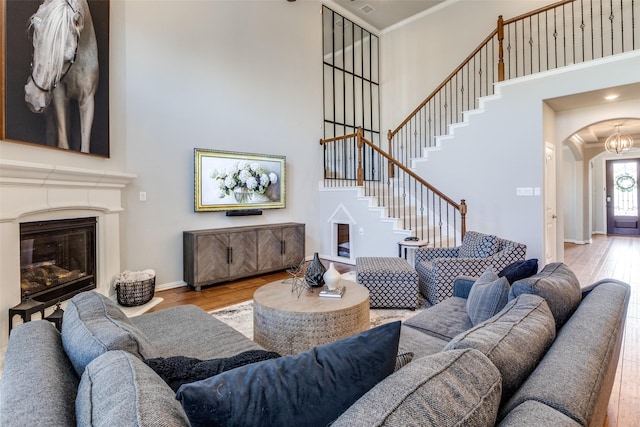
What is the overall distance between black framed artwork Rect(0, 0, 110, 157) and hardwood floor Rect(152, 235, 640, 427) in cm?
199

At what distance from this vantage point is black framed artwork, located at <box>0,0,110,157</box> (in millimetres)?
2574

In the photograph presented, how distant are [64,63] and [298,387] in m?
3.78

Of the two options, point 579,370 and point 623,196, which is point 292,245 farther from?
point 623,196

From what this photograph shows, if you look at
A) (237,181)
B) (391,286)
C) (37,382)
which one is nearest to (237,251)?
(237,181)

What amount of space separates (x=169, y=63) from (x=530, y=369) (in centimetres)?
483

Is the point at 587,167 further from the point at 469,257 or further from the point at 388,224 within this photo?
the point at 469,257

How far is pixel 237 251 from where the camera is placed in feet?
14.9

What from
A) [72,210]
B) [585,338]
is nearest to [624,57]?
[585,338]

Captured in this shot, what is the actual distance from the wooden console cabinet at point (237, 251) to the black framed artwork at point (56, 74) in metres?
1.54

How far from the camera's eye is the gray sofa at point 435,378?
641 mm

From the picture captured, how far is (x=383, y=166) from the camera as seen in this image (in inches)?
275

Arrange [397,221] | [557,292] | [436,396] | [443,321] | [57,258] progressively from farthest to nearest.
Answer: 1. [397,221]
2. [57,258]
3. [443,321]
4. [557,292]
5. [436,396]

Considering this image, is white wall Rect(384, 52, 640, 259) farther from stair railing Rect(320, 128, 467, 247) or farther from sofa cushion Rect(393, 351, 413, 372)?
sofa cushion Rect(393, 351, 413, 372)

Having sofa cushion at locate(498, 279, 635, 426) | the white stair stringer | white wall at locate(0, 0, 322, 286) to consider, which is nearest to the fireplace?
white wall at locate(0, 0, 322, 286)
